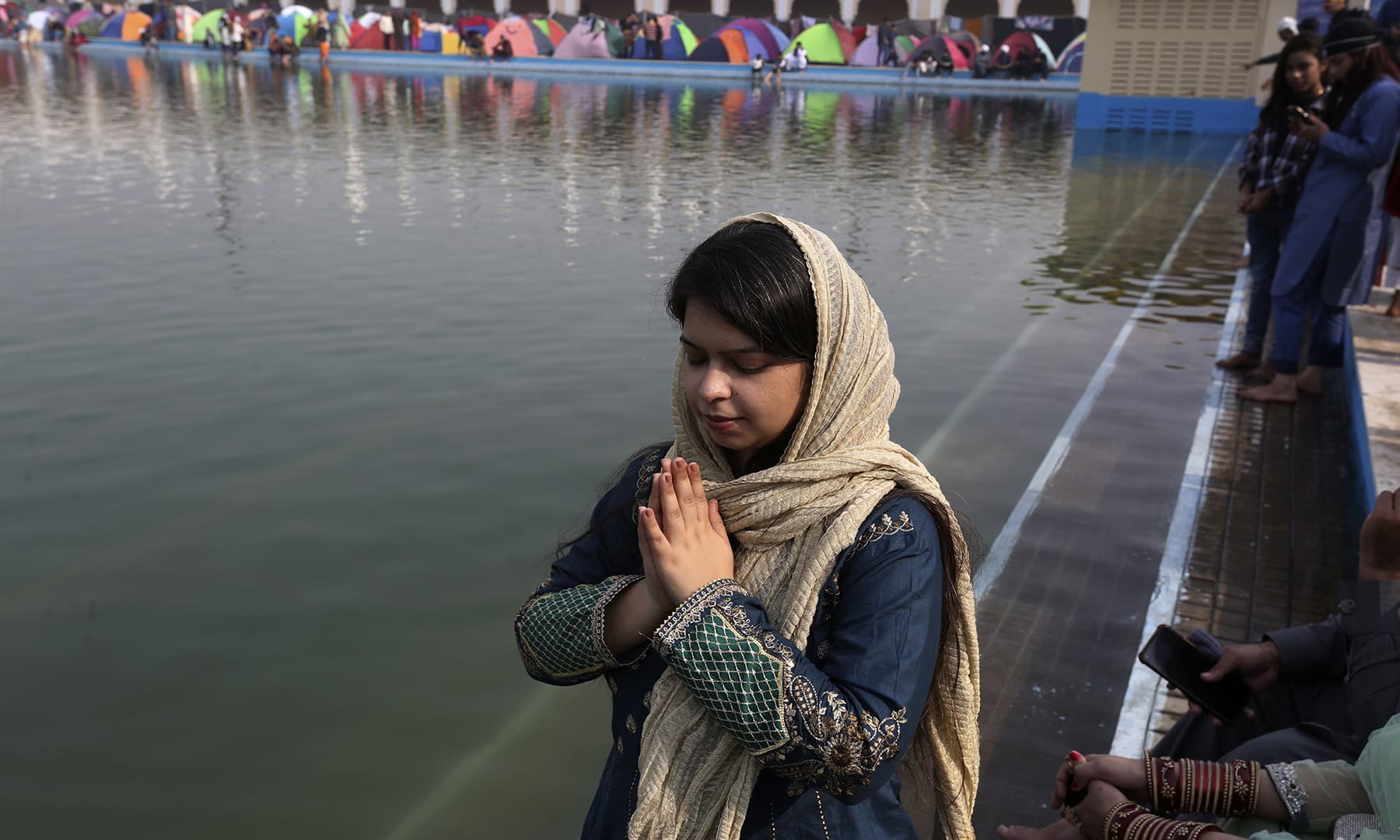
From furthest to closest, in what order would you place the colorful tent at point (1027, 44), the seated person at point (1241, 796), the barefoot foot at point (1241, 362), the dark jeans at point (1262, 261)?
1. the colorful tent at point (1027, 44)
2. the barefoot foot at point (1241, 362)
3. the dark jeans at point (1262, 261)
4. the seated person at point (1241, 796)

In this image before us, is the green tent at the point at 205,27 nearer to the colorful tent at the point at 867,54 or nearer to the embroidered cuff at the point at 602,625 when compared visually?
the colorful tent at the point at 867,54

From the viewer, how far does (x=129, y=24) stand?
47281 mm

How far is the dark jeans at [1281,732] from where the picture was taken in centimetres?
246

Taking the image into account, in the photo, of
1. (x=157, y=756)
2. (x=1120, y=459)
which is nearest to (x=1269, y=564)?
(x=1120, y=459)

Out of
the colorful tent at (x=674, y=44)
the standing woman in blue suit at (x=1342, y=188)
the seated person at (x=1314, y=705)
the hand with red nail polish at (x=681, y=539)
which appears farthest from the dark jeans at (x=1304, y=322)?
the colorful tent at (x=674, y=44)

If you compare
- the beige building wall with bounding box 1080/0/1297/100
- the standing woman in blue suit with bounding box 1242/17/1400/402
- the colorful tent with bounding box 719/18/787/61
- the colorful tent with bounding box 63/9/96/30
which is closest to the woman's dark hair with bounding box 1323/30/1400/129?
the standing woman in blue suit with bounding box 1242/17/1400/402

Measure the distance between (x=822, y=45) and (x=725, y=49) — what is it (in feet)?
11.5

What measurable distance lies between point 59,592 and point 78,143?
15.0 m

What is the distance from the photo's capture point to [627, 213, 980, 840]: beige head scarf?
1653 millimetres

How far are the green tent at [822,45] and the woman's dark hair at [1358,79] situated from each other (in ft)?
121

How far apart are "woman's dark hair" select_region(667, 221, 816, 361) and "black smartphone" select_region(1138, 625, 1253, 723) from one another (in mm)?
1438

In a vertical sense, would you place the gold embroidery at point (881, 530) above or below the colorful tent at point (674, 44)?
below

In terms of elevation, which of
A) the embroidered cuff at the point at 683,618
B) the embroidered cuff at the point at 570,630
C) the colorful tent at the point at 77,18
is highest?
the colorful tent at the point at 77,18

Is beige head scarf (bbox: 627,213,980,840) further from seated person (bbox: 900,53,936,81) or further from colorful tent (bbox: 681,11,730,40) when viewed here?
colorful tent (bbox: 681,11,730,40)
